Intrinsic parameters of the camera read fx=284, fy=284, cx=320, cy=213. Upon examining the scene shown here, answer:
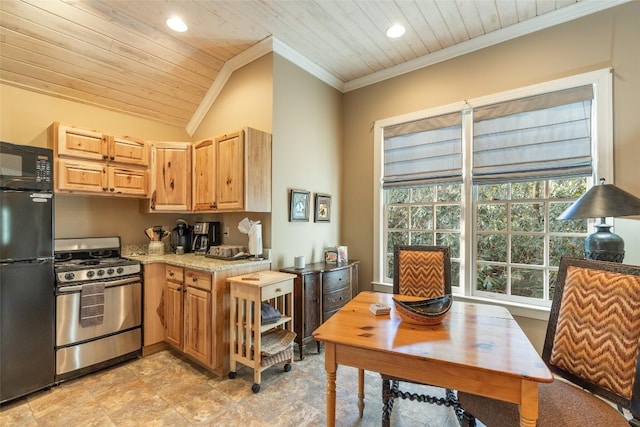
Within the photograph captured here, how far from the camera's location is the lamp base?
2.00 m

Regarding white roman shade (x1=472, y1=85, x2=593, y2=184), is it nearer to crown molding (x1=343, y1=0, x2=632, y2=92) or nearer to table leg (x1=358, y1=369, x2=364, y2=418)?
crown molding (x1=343, y1=0, x2=632, y2=92)

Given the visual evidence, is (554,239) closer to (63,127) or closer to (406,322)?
(406,322)

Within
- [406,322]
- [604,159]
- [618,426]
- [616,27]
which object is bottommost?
[618,426]

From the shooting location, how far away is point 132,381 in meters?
2.45

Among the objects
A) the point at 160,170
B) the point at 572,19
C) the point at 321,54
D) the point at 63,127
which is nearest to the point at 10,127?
the point at 63,127

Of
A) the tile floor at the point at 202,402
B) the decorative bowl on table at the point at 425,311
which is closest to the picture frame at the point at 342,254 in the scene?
the tile floor at the point at 202,402

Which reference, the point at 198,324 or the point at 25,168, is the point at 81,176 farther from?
the point at 198,324

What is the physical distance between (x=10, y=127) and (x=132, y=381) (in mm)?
2608

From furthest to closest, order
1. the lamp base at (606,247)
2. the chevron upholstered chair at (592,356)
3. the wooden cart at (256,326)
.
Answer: the wooden cart at (256,326)
the lamp base at (606,247)
the chevron upholstered chair at (592,356)

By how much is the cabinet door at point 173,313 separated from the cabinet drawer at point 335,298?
4.72ft

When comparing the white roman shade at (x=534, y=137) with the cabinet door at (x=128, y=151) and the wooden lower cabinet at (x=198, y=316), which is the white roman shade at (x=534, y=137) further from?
the cabinet door at (x=128, y=151)

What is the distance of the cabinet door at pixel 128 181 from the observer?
119 inches

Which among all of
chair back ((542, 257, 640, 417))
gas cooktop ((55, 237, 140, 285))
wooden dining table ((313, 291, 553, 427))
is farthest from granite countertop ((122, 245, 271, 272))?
chair back ((542, 257, 640, 417))

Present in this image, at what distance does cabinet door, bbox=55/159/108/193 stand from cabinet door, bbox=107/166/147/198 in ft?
0.20
